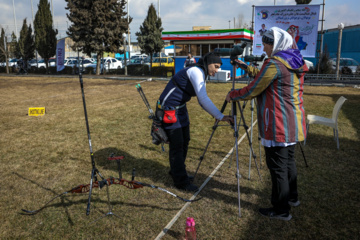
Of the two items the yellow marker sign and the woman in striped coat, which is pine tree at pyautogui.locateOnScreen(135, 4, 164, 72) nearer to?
the yellow marker sign

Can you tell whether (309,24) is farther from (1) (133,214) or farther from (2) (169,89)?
(1) (133,214)

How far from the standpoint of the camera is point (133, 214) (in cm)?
349

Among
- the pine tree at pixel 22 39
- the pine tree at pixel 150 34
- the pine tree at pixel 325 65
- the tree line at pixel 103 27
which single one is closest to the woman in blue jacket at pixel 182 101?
the pine tree at pixel 325 65

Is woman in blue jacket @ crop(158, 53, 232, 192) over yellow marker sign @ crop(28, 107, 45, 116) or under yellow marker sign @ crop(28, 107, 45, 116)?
over

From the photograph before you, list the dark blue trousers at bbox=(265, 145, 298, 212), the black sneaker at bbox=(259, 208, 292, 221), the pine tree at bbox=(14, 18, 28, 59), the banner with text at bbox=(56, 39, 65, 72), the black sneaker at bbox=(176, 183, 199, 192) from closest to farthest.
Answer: the dark blue trousers at bbox=(265, 145, 298, 212) → the black sneaker at bbox=(259, 208, 292, 221) → the black sneaker at bbox=(176, 183, 199, 192) → the banner with text at bbox=(56, 39, 65, 72) → the pine tree at bbox=(14, 18, 28, 59)

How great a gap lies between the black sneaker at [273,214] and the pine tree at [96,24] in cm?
2629

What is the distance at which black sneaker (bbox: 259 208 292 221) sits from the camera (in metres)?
3.29

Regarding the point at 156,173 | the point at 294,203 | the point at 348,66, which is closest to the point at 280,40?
the point at 294,203

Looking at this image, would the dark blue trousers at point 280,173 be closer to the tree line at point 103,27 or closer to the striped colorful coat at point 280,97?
the striped colorful coat at point 280,97

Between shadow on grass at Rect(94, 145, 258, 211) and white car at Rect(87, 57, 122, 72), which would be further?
white car at Rect(87, 57, 122, 72)

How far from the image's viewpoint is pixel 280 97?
9.83 feet

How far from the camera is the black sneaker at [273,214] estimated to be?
329 centimetres

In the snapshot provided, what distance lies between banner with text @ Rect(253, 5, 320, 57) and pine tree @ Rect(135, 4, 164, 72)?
49.5 feet

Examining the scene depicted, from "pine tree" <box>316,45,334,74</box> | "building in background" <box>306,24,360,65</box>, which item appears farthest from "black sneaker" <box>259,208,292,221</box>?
"building in background" <box>306,24,360,65</box>
